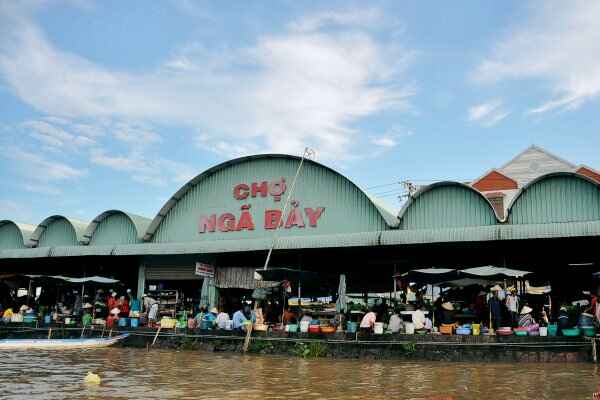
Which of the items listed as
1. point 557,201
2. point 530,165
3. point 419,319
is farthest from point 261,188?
point 530,165

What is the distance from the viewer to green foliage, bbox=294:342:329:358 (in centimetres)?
2119

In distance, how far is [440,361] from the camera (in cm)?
1945

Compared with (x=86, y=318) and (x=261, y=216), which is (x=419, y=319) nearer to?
(x=261, y=216)

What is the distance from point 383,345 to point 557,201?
339 inches

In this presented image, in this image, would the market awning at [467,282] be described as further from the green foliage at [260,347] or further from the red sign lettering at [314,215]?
the green foliage at [260,347]

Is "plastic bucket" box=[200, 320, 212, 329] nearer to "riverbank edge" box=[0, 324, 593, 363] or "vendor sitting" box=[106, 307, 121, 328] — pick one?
"riverbank edge" box=[0, 324, 593, 363]

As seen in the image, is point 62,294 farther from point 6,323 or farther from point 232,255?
point 232,255

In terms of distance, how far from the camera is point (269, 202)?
27.8 m

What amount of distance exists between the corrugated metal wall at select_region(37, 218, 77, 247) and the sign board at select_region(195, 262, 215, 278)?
9.82 metres

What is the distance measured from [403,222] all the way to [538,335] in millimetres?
7279

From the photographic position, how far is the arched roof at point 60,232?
33125 millimetres

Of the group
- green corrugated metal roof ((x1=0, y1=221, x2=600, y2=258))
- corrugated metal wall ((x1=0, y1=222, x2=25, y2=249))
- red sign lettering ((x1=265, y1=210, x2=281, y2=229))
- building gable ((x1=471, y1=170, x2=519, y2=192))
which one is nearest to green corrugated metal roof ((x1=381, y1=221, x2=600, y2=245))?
green corrugated metal roof ((x1=0, y1=221, x2=600, y2=258))

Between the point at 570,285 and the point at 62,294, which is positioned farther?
the point at 62,294

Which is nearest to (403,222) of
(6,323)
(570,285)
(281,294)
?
(281,294)
